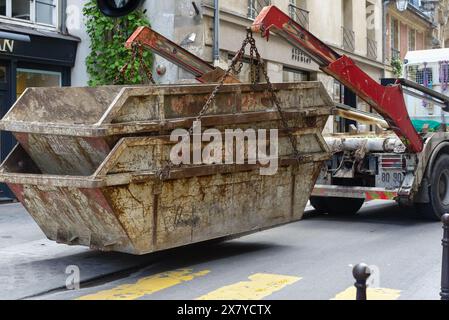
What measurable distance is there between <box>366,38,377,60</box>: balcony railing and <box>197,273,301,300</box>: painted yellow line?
21326 millimetres

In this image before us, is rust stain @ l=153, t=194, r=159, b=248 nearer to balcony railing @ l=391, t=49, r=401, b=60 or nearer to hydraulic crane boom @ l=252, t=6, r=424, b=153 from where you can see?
hydraulic crane boom @ l=252, t=6, r=424, b=153

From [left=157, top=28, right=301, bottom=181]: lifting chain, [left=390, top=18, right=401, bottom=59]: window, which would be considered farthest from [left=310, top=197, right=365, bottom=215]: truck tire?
[left=390, top=18, right=401, bottom=59]: window

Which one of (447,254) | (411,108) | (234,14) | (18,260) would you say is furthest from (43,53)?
(447,254)

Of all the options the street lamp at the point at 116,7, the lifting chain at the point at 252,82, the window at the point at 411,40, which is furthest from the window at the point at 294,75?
the window at the point at 411,40

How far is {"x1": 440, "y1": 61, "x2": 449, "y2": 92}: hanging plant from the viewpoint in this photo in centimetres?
1445

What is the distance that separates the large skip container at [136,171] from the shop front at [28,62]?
6.00m

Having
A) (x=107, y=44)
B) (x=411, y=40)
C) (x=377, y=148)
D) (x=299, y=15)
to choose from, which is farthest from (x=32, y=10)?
(x=411, y=40)

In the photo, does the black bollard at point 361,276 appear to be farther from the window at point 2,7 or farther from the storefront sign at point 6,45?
the window at point 2,7

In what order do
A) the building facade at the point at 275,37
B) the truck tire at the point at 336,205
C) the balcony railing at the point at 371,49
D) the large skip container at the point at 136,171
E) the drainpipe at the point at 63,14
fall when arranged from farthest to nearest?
the balcony railing at the point at 371,49, the building facade at the point at 275,37, the drainpipe at the point at 63,14, the truck tire at the point at 336,205, the large skip container at the point at 136,171

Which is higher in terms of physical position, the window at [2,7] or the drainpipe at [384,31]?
the drainpipe at [384,31]

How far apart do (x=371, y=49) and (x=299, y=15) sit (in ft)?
23.6

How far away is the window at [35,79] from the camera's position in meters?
14.2

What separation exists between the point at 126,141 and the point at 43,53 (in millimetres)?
8221
